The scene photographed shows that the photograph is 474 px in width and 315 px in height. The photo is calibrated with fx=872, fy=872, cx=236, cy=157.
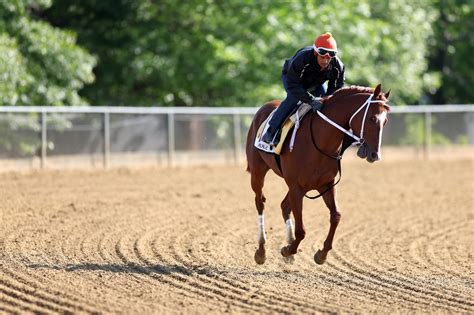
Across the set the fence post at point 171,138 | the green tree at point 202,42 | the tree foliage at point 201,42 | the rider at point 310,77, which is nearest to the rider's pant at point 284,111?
the rider at point 310,77

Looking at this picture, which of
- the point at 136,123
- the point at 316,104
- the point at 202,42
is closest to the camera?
the point at 316,104

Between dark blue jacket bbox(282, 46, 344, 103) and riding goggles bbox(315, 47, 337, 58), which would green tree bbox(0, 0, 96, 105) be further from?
riding goggles bbox(315, 47, 337, 58)

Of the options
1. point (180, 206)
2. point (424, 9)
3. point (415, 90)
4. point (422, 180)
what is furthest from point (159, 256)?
point (424, 9)

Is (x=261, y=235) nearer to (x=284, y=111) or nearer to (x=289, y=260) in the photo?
(x=289, y=260)

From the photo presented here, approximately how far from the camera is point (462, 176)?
2172 centimetres

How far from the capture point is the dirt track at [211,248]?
7.83 metres

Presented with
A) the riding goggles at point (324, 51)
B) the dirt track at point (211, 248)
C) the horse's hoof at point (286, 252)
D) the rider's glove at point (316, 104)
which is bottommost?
the dirt track at point (211, 248)

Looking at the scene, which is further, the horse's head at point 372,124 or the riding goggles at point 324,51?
the riding goggles at point 324,51

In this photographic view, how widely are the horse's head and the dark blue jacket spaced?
0.89 m

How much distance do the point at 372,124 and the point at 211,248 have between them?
3094 millimetres

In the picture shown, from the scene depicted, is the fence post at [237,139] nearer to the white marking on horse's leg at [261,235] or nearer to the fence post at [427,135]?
the fence post at [427,135]

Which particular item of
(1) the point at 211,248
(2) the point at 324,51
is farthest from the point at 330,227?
(1) the point at 211,248

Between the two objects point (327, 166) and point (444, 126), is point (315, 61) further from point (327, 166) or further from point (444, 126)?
point (444, 126)

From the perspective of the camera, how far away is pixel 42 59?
23344mm
